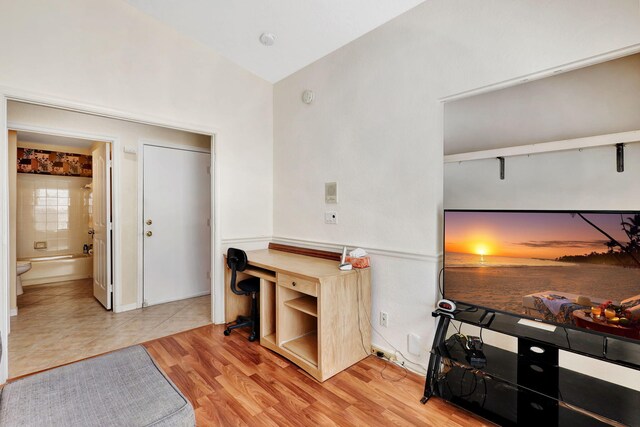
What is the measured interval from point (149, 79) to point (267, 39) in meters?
1.12

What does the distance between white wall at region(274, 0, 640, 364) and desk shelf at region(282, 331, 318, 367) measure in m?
0.53

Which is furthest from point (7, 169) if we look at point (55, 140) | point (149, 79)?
point (55, 140)

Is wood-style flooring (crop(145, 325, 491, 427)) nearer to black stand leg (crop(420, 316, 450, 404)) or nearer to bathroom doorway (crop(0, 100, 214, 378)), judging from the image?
black stand leg (crop(420, 316, 450, 404))

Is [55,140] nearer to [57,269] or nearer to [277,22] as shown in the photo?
[57,269]

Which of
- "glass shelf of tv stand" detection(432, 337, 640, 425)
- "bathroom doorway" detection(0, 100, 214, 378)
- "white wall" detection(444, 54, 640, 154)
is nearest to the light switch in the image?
"white wall" detection(444, 54, 640, 154)

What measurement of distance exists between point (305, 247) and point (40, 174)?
4938mm

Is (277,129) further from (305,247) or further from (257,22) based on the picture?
(305,247)

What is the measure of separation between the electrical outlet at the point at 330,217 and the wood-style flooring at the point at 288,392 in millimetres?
1222

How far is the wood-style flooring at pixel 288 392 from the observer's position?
5.69ft

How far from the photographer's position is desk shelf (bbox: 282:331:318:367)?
224 cm

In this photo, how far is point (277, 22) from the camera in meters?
2.58

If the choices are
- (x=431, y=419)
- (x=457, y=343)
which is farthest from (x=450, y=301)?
(x=431, y=419)

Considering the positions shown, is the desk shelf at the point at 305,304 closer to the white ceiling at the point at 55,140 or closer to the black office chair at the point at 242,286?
the black office chair at the point at 242,286

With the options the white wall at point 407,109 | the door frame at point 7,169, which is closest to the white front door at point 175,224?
the door frame at point 7,169
